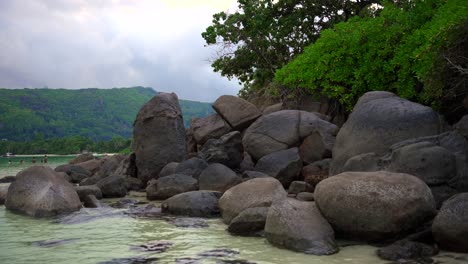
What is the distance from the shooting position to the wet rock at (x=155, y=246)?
7609mm

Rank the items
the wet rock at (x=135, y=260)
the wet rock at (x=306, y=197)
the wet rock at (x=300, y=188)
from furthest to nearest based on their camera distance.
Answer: the wet rock at (x=300, y=188), the wet rock at (x=306, y=197), the wet rock at (x=135, y=260)

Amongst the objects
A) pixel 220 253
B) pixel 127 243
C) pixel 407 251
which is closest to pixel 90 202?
pixel 127 243

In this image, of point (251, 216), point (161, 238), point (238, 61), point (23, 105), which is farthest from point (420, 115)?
point (23, 105)

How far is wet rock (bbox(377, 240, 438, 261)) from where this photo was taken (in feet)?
21.7

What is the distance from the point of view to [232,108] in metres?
18.4

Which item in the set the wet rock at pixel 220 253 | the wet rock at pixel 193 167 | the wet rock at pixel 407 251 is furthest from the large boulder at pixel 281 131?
the wet rock at pixel 407 251

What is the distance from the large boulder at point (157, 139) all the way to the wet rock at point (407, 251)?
1189 centimetres

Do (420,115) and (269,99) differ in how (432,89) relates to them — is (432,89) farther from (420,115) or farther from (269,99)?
(269,99)

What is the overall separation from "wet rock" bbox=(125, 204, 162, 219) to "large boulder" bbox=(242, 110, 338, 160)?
4.78 meters

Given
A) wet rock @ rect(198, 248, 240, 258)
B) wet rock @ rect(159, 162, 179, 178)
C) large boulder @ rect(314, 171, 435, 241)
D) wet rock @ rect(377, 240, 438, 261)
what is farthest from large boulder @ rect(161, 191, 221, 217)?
wet rock @ rect(377, 240, 438, 261)

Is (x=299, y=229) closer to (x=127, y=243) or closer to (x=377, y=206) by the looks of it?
(x=377, y=206)

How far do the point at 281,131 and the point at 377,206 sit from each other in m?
8.30

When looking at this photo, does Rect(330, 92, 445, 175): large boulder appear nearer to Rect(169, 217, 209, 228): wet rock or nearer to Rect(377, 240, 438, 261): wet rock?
Rect(169, 217, 209, 228): wet rock

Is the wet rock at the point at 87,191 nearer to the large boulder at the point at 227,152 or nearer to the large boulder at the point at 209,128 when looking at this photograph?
the large boulder at the point at 227,152
